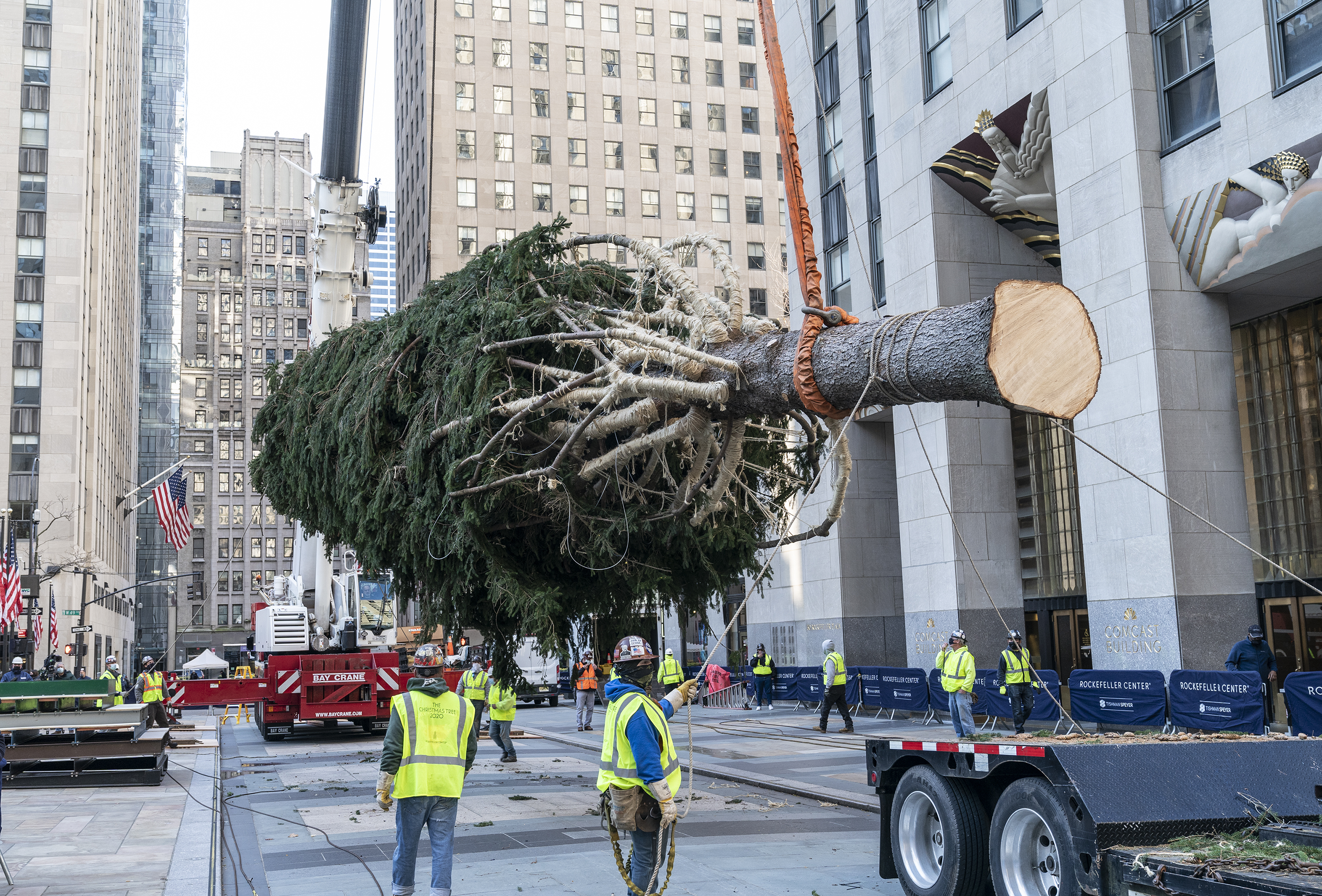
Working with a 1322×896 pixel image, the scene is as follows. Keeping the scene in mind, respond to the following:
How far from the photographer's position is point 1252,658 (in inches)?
630

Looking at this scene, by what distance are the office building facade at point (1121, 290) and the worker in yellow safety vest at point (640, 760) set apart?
29.1 ft

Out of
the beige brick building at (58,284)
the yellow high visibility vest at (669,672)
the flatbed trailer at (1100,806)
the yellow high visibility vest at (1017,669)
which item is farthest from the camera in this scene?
the beige brick building at (58,284)

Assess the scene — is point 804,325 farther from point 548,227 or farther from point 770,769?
point 770,769

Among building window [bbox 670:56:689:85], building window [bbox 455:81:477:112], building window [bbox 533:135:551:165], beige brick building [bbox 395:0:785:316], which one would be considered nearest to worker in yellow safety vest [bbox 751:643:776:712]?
beige brick building [bbox 395:0:785:316]

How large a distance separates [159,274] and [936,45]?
101337 millimetres

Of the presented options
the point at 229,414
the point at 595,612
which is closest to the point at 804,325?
the point at 595,612

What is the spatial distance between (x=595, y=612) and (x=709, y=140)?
212 ft

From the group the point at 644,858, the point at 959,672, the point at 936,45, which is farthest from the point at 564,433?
the point at 936,45

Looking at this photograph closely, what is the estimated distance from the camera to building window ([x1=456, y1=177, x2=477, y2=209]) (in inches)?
2712

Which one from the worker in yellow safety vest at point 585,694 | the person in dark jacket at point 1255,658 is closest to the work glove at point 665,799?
the person in dark jacket at point 1255,658

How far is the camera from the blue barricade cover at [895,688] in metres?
23.9

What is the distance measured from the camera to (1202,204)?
18.2 meters

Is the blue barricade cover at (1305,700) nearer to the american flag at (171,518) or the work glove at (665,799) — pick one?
the work glove at (665,799)

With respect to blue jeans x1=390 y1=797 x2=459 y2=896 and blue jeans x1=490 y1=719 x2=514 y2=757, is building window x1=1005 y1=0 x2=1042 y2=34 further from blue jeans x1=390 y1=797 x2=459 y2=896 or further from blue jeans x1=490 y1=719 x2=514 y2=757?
blue jeans x1=390 y1=797 x2=459 y2=896
